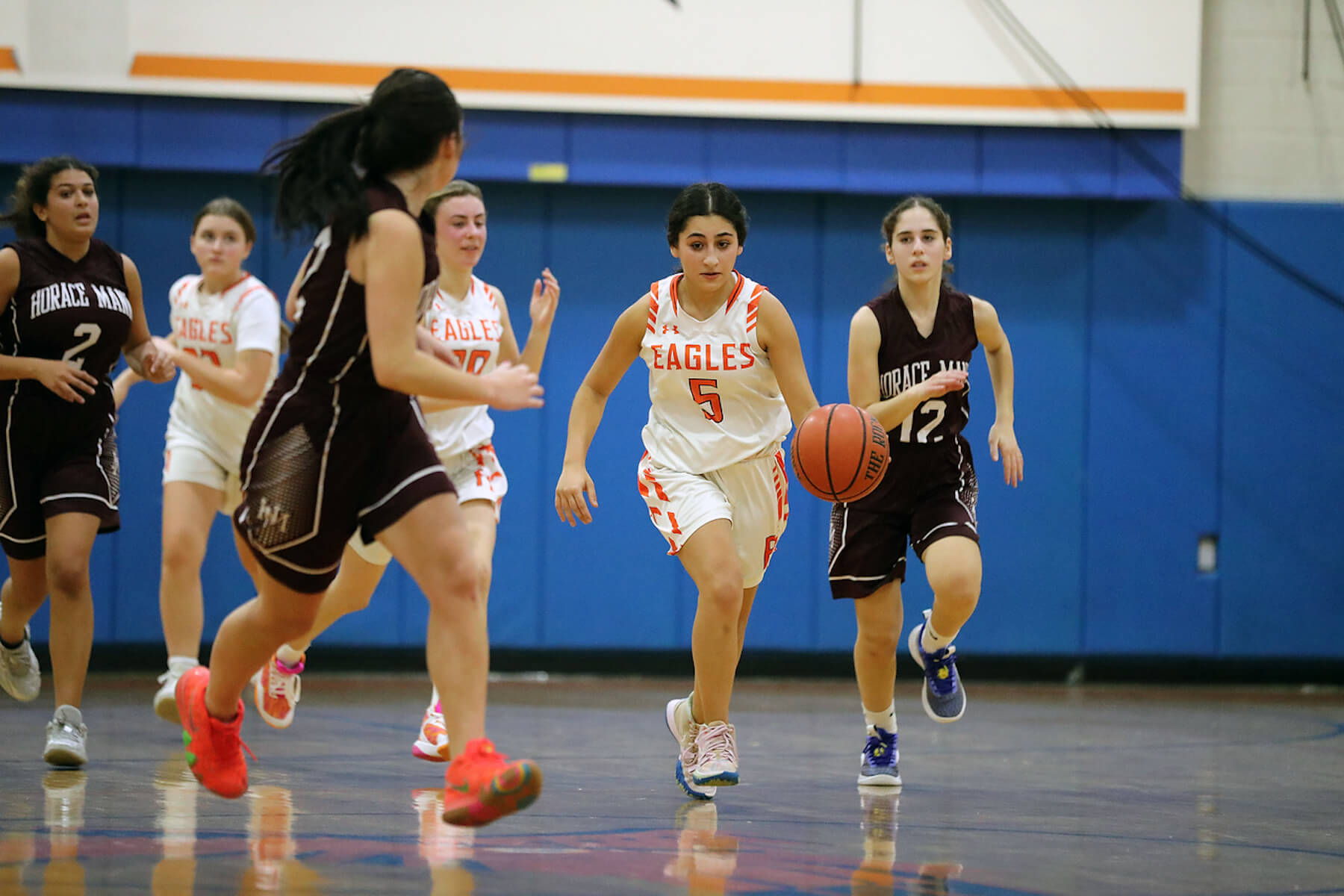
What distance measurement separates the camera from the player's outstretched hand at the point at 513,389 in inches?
119

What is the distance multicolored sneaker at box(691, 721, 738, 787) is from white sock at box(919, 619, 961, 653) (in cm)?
84

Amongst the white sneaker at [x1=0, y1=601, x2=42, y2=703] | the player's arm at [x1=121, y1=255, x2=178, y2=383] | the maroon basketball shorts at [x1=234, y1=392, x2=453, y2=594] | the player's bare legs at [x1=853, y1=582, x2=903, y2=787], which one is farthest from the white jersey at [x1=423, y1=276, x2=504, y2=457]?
the maroon basketball shorts at [x1=234, y1=392, x2=453, y2=594]

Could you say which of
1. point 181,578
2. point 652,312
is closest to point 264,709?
point 181,578

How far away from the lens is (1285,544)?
27.8 feet

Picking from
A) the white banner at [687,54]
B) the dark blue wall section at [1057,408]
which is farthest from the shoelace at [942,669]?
the white banner at [687,54]

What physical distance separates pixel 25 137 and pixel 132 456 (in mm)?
1821

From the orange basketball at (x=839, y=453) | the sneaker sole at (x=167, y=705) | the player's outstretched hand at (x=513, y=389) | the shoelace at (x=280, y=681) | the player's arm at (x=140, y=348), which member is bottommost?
the sneaker sole at (x=167, y=705)

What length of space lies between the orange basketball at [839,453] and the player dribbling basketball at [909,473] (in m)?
0.29

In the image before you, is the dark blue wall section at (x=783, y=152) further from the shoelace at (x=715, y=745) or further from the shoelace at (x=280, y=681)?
the shoelace at (x=715, y=745)

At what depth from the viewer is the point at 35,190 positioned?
465cm

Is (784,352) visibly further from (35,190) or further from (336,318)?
(35,190)

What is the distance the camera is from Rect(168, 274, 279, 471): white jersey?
5441mm

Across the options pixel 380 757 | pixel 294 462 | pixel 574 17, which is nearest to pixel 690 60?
pixel 574 17

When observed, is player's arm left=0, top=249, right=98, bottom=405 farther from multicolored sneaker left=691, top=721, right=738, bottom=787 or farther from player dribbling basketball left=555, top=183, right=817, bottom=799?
multicolored sneaker left=691, top=721, right=738, bottom=787
